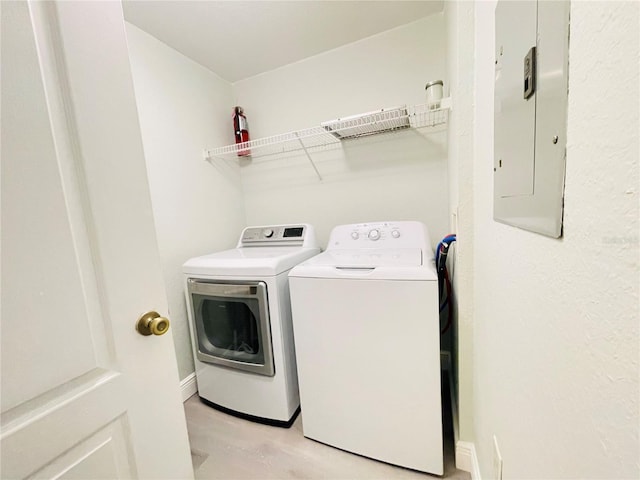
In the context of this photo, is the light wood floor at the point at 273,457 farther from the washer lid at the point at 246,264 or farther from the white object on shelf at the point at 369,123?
the white object on shelf at the point at 369,123

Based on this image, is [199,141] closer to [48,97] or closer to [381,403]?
[48,97]

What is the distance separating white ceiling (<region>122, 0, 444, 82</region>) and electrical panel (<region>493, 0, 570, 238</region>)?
4.37ft

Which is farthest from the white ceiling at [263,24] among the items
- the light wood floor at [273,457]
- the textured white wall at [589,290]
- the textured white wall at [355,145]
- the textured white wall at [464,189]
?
the light wood floor at [273,457]

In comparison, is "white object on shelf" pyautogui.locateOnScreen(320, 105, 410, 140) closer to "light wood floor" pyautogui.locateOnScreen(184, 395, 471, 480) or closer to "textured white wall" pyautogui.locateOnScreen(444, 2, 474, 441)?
"textured white wall" pyautogui.locateOnScreen(444, 2, 474, 441)

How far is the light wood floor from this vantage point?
50.7 inches

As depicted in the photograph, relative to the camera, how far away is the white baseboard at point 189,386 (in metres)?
1.84

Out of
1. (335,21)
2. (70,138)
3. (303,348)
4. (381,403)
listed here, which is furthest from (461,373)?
(335,21)

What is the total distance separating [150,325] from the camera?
2.16 feet

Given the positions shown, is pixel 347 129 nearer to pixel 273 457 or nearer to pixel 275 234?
pixel 275 234

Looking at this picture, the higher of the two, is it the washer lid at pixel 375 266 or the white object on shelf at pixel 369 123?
the white object on shelf at pixel 369 123

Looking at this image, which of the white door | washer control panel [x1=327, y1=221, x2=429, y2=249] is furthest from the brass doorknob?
washer control panel [x1=327, y1=221, x2=429, y2=249]

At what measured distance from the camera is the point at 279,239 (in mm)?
1981

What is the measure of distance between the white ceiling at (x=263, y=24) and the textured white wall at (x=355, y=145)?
0.12 meters

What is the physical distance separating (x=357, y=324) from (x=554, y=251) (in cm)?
91
